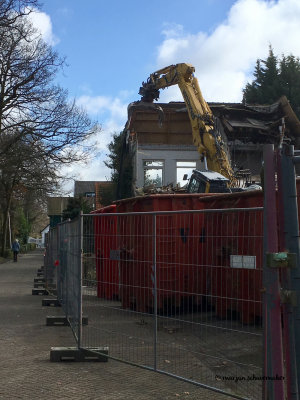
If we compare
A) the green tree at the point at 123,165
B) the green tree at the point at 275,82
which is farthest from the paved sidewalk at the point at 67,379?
the green tree at the point at 275,82

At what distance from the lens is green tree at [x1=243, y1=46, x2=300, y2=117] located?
132ft

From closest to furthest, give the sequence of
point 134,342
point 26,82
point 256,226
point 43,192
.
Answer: point 256,226 → point 134,342 → point 26,82 → point 43,192

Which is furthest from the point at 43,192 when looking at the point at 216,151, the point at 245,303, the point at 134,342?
the point at 245,303

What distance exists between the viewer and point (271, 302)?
352 centimetres

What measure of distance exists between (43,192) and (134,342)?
23.6 metres

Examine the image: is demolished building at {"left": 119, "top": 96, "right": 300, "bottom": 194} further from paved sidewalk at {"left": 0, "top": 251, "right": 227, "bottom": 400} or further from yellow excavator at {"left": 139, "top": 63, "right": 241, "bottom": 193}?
paved sidewalk at {"left": 0, "top": 251, "right": 227, "bottom": 400}

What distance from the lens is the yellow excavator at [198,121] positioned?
1555cm

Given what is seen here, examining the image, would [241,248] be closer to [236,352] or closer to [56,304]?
[236,352]

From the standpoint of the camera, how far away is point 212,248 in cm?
471

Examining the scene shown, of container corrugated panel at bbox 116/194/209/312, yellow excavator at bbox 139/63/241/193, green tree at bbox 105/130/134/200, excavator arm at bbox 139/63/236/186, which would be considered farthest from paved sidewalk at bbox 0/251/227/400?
green tree at bbox 105/130/134/200

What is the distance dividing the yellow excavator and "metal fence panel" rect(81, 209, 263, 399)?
8147mm

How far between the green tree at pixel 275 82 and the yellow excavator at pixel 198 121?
22.5 meters

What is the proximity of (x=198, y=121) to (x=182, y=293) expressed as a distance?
12349mm

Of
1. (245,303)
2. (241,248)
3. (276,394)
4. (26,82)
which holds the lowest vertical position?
(276,394)
